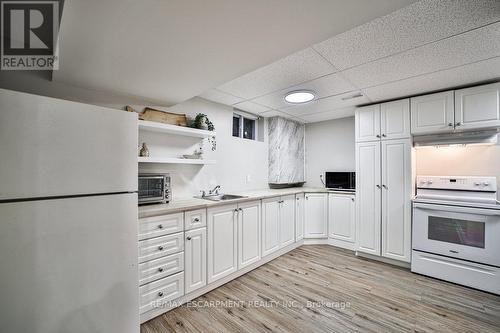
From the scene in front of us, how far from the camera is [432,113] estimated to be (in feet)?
8.68

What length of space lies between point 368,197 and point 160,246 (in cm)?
286

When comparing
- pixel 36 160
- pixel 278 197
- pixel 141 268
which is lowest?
pixel 141 268

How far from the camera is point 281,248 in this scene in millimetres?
3195

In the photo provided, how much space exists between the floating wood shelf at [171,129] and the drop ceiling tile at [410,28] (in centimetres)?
154

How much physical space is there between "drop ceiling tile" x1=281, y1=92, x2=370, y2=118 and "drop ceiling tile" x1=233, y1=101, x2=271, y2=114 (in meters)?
0.37

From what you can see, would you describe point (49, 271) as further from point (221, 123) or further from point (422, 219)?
point (422, 219)

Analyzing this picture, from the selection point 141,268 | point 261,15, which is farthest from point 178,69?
point 141,268

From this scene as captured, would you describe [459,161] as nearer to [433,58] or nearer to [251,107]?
[433,58]

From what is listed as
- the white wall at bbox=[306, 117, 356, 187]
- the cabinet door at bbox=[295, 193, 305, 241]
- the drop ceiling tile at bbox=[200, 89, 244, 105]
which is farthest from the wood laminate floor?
the drop ceiling tile at bbox=[200, 89, 244, 105]

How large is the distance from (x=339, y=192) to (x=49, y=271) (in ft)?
11.5

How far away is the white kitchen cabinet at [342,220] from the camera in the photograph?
3.40 m

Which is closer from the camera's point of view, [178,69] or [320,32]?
[320,32]

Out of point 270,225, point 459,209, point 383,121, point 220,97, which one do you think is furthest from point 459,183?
point 220,97

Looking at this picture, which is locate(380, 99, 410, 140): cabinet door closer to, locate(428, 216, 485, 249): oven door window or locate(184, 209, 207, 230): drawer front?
locate(428, 216, 485, 249): oven door window
